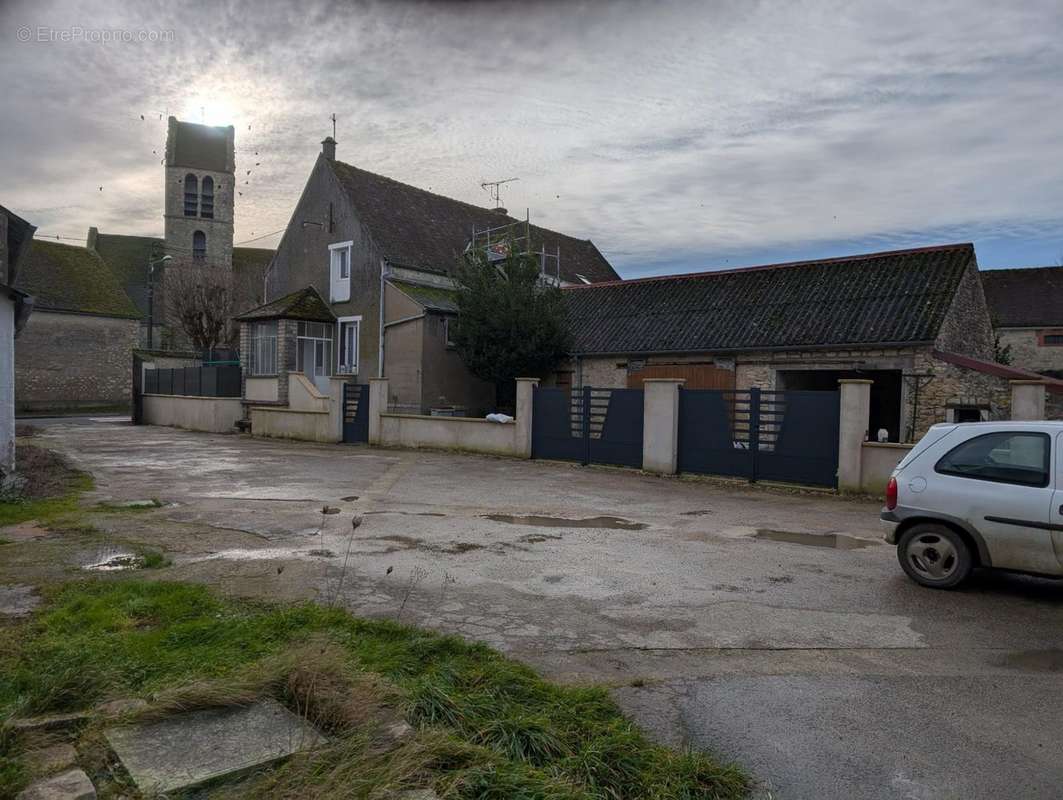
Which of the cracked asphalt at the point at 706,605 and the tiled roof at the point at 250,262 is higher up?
the tiled roof at the point at 250,262

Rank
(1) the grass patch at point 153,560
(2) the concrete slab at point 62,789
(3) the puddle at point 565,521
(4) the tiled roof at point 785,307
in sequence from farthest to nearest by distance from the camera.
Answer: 1. (4) the tiled roof at point 785,307
2. (3) the puddle at point 565,521
3. (1) the grass patch at point 153,560
4. (2) the concrete slab at point 62,789

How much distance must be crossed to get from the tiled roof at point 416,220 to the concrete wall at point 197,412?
786cm

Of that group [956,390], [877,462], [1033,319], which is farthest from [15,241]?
[1033,319]

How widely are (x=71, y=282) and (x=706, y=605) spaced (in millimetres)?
44559

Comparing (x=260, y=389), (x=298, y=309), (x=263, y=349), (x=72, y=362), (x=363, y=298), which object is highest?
(x=363, y=298)

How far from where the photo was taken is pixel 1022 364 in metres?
39.5

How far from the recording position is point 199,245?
56188 millimetres

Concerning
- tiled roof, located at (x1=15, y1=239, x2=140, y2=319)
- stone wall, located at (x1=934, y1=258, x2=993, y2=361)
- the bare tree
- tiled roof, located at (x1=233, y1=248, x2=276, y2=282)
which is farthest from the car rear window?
tiled roof, located at (x1=233, y1=248, x2=276, y2=282)

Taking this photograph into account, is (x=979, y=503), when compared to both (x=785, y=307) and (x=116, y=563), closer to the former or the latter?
(x=116, y=563)

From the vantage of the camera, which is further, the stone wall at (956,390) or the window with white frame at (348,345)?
the window with white frame at (348,345)

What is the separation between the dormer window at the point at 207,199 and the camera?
56062 mm

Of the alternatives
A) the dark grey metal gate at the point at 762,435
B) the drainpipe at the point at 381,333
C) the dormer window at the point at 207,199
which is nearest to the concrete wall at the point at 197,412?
the drainpipe at the point at 381,333

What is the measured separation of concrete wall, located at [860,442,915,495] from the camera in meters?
12.5

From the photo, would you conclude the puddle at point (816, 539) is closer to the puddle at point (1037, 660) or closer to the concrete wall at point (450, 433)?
the puddle at point (1037, 660)
